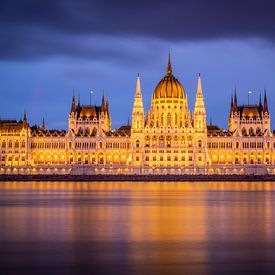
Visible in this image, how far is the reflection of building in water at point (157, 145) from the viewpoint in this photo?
159 m

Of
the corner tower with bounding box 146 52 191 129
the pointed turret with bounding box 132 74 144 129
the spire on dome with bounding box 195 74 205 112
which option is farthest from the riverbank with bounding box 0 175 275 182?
the spire on dome with bounding box 195 74 205 112

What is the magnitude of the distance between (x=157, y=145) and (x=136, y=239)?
122 meters

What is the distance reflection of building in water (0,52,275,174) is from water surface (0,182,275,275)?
317 feet

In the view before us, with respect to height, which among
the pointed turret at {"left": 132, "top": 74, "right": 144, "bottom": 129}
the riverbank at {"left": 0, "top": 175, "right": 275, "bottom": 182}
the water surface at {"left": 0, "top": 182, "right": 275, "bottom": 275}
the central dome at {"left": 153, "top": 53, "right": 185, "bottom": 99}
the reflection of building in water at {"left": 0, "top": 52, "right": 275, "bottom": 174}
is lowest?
the water surface at {"left": 0, "top": 182, "right": 275, "bottom": 275}

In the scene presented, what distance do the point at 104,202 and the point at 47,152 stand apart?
98.1 metres

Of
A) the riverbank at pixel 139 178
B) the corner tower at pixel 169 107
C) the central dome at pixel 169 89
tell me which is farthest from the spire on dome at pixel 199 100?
the riverbank at pixel 139 178

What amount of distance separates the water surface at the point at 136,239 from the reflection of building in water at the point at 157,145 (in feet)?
317

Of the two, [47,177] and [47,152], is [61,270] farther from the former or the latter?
[47,152]

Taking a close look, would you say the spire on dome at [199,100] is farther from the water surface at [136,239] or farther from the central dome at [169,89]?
the water surface at [136,239]

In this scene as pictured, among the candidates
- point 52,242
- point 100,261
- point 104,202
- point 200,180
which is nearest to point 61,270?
point 100,261

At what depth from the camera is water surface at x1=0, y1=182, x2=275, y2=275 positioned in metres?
29.5

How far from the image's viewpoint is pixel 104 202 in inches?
Answer: 2655

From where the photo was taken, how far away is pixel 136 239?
37906 mm

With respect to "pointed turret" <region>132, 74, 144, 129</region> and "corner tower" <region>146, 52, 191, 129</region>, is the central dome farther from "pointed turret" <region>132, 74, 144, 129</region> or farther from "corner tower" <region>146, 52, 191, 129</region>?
"pointed turret" <region>132, 74, 144, 129</region>
